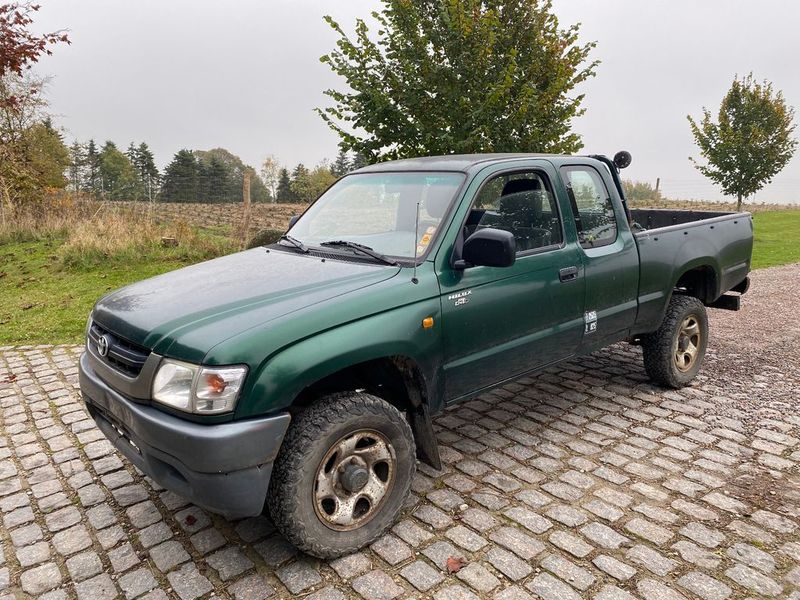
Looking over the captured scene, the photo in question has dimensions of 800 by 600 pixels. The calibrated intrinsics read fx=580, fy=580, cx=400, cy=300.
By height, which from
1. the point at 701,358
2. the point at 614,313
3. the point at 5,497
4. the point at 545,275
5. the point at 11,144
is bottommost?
the point at 5,497

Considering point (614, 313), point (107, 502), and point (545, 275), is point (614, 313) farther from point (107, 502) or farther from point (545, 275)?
point (107, 502)

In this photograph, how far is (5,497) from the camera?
3.45 metres

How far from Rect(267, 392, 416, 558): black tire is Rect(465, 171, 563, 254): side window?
4.25 feet

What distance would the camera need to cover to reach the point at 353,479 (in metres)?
2.80

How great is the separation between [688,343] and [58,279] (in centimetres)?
996

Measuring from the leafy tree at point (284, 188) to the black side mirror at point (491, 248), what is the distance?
64.5 meters

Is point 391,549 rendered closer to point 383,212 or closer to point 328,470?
point 328,470

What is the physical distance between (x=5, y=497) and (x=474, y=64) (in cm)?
691

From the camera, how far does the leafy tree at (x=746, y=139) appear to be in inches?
685

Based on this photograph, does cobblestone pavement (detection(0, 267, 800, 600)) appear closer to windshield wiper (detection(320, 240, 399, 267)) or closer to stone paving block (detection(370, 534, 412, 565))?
stone paving block (detection(370, 534, 412, 565))

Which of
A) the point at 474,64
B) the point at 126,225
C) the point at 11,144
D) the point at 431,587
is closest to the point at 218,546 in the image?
the point at 431,587

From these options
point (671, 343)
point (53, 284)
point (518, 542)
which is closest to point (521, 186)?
point (671, 343)

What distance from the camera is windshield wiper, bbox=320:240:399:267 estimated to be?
321cm

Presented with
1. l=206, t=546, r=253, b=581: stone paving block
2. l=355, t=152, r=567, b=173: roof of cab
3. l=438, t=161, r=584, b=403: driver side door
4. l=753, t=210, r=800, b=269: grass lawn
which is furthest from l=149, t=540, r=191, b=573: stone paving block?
l=753, t=210, r=800, b=269: grass lawn
